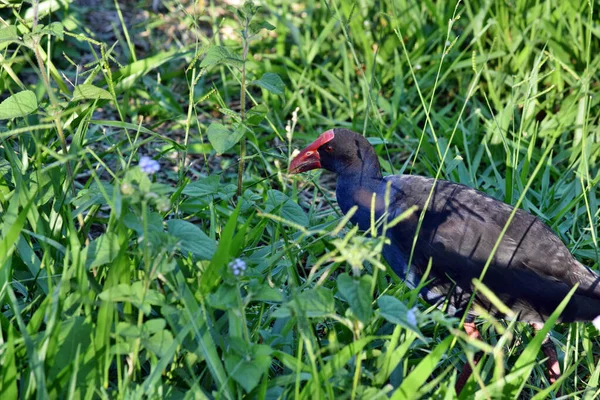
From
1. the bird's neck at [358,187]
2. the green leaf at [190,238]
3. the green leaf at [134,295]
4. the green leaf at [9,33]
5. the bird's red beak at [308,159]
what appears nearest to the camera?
the green leaf at [134,295]

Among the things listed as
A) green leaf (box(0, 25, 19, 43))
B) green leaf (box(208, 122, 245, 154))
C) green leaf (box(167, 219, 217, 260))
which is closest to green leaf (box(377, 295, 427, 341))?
green leaf (box(167, 219, 217, 260))

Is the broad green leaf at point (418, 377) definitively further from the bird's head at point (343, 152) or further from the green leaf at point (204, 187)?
the bird's head at point (343, 152)

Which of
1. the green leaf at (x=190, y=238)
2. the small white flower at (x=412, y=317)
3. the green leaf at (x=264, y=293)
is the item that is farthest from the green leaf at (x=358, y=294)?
the green leaf at (x=190, y=238)

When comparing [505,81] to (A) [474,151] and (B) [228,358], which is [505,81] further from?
(B) [228,358]

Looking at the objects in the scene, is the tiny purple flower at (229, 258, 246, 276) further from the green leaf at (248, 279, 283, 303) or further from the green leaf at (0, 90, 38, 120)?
the green leaf at (0, 90, 38, 120)

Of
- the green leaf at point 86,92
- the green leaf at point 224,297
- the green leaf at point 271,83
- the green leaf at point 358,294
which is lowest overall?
the green leaf at point 224,297

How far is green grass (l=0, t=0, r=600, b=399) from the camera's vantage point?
7.34 feet

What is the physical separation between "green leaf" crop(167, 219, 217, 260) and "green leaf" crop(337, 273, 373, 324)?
1.55 feet

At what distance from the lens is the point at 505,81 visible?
438 centimetres

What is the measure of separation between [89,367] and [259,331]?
59 cm

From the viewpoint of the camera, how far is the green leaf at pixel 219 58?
9.26ft

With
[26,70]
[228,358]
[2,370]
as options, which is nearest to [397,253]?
[228,358]

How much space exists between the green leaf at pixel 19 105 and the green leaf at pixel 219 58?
1.99 feet

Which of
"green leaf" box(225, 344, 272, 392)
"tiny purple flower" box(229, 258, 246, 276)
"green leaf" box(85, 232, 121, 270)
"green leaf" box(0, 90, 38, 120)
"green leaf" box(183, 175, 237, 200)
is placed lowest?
"green leaf" box(225, 344, 272, 392)
